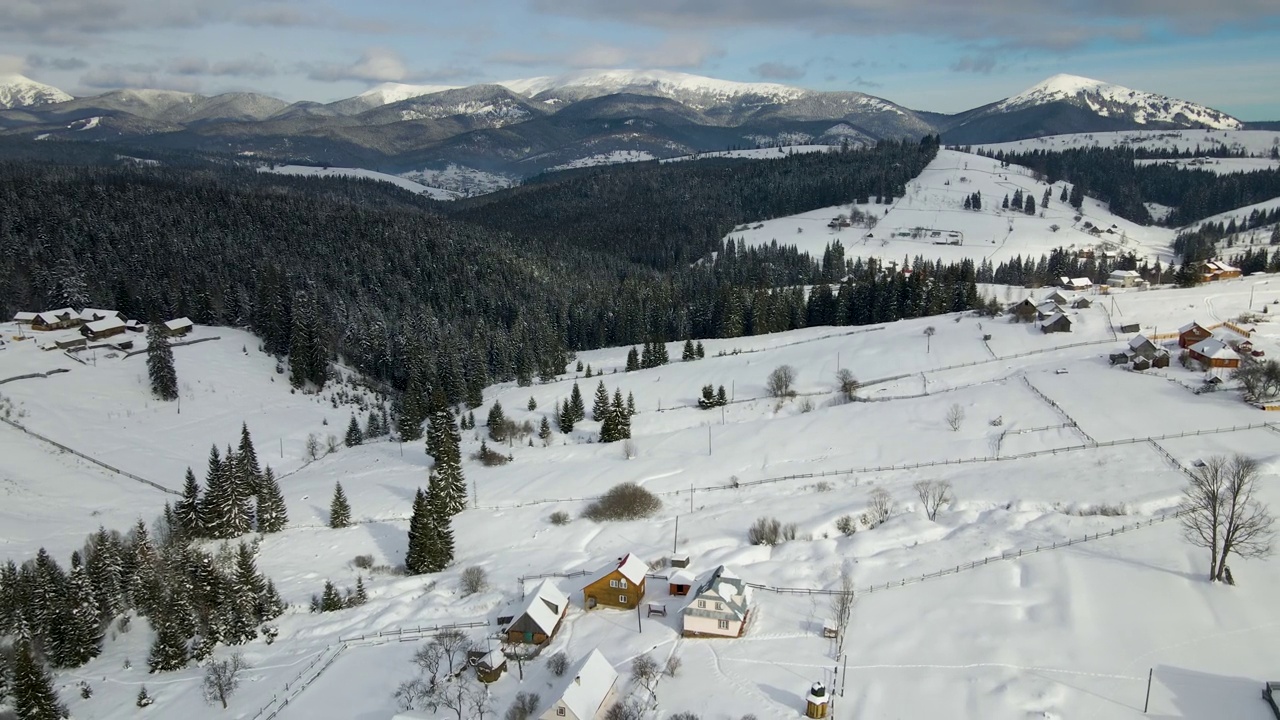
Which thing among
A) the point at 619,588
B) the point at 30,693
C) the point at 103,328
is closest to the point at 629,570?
the point at 619,588

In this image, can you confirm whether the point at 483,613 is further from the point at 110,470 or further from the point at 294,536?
the point at 110,470

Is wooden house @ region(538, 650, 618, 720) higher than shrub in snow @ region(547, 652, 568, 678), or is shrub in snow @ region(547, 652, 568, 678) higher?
wooden house @ region(538, 650, 618, 720)

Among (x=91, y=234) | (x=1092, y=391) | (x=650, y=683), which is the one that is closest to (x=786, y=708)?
(x=650, y=683)

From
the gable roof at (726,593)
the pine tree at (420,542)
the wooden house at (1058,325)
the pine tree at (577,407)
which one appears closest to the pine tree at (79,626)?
the pine tree at (420,542)

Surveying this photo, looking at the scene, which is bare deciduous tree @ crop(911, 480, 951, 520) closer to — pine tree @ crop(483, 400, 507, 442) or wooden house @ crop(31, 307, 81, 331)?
pine tree @ crop(483, 400, 507, 442)

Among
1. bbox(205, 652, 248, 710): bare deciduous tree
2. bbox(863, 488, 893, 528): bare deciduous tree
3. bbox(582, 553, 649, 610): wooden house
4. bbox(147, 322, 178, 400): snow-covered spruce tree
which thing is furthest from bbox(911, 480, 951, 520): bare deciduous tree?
bbox(147, 322, 178, 400): snow-covered spruce tree
